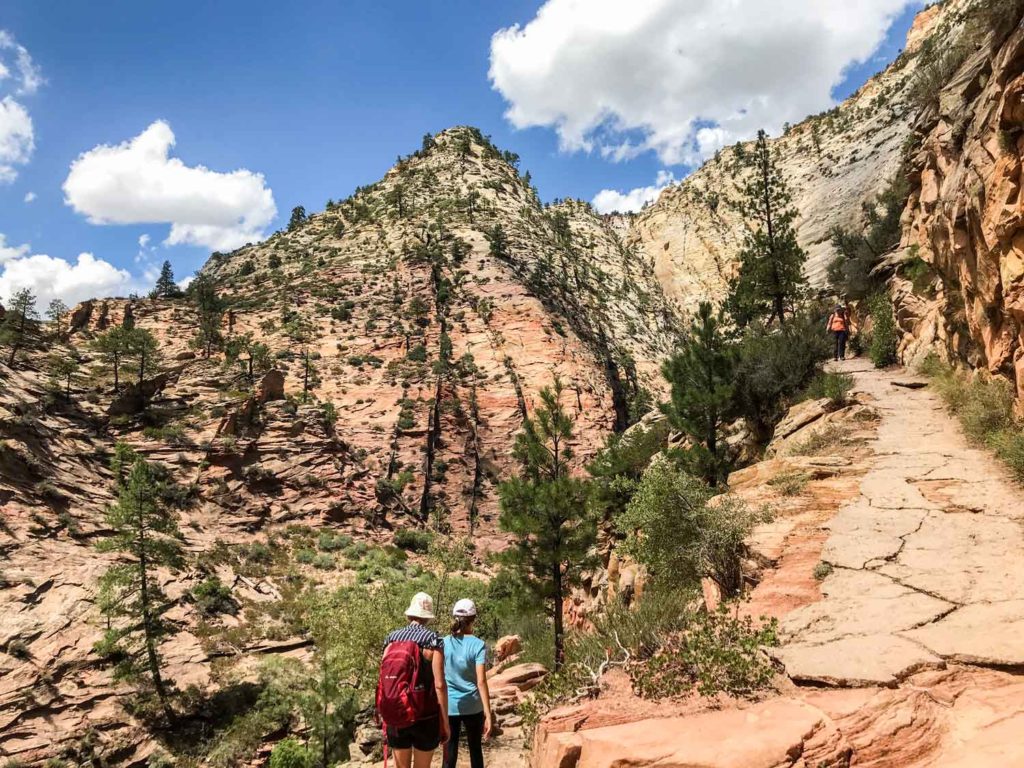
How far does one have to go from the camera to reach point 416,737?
167 inches

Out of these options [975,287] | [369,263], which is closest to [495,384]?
[369,263]

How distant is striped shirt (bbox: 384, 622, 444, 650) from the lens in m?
4.47

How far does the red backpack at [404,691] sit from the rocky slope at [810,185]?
33.0 meters

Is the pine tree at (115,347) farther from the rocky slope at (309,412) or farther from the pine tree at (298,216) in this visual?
the pine tree at (298,216)

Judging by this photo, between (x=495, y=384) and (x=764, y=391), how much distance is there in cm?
3503

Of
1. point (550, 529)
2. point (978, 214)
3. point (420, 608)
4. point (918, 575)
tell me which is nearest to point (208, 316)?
point (550, 529)

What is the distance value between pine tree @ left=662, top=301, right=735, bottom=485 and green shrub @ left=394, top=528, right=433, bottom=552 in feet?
80.8

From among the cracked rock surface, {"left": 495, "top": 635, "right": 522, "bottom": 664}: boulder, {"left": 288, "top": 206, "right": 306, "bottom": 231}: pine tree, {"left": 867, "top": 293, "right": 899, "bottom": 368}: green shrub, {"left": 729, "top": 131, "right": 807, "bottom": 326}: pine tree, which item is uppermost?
{"left": 288, "top": 206, "right": 306, "bottom": 231}: pine tree

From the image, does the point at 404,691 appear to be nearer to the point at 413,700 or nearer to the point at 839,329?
the point at 413,700

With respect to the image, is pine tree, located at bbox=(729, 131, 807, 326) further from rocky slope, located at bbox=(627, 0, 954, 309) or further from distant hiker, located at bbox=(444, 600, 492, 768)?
distant hiker, located at bbox=(444, 600, 492, 768)

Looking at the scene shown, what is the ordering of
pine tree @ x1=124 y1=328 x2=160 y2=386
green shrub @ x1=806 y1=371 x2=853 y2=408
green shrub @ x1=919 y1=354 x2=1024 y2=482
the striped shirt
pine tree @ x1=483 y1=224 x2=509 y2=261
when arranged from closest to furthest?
1. the striped shirt
2. green shrub @ x1=919 y1=354 x2=1024 y2=482
3. green shrub @ x1=806 y1=371 x2=853 y2=408
4. pine tree @ x1=124 y1=328 x2=160 y2=386
5. pine tree @ x1=483 y1=224 x2=509 y2=261

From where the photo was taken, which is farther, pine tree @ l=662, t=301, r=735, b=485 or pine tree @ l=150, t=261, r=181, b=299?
pine tree @ l=150, t=261, r=181, b=299

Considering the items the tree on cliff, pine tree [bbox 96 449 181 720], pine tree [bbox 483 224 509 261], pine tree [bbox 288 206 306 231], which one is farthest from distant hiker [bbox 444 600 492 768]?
pine tree [bbox 288 206 306 231]

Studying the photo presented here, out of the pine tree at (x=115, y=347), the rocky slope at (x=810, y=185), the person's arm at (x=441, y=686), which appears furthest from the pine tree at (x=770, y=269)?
the pine tree at (x=115, y=347)
